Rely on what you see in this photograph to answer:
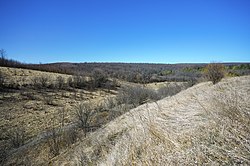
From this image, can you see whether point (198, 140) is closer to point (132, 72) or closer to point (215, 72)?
point (215, 72)

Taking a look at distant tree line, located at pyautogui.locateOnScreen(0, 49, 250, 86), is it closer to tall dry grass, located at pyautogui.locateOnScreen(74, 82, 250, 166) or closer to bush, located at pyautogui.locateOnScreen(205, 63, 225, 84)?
bush, located at pyautogui.locateOnScreen(205, 63, 225, 84)

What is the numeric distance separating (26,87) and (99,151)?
31.3 metres

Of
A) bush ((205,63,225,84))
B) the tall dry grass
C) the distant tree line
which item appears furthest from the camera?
the distant tree line

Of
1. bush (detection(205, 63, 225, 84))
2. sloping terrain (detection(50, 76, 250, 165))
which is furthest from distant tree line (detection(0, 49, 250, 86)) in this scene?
sloping terrain (detection(50, 76, 250, 165))

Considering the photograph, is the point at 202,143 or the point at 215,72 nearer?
A: the point at 202,143

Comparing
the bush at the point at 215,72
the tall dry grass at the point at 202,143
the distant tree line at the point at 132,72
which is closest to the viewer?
the tall dry grass at the point at 202,143

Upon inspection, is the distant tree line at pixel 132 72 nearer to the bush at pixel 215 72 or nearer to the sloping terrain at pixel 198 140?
the bush at pixel 215 72

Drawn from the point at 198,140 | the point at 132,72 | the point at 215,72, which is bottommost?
the point at 132,72

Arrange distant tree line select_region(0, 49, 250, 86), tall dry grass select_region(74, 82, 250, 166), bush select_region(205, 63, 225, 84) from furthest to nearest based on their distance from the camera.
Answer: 1. distant tree line select_region(0, 49, 250, 86)
2. bush select_region(205, 63, 225, 84)
3. tall dry grass select_region(74, 82, 250, 166)

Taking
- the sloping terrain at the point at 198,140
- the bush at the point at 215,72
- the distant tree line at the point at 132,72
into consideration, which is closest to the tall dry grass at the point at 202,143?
the sloping terrain at the point at 198,140

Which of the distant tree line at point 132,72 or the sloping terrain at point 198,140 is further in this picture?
the distant tree line at point 132,72

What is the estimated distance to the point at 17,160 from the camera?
7.15 meters

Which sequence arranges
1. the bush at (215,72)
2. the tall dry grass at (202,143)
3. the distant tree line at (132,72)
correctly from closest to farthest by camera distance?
the tall dry grass at (202,143), the bush at (215,72), the distant tree line at (132,72)

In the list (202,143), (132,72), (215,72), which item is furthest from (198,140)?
(132,72)
